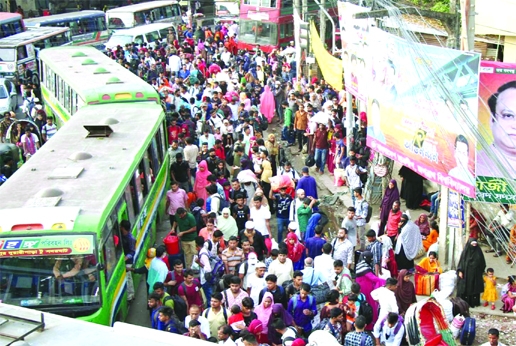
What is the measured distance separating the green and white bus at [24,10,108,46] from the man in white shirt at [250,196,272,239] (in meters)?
24.9

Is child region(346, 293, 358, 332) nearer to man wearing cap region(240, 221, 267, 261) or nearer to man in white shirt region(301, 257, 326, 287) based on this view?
man in white shirt region(301, 257, 326, 287)

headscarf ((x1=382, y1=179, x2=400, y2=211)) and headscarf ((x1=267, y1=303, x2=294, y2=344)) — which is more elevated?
headscarf ((x1=267, y1=303, x2=294, y2=344))

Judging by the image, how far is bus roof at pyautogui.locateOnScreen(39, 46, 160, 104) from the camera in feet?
55.7

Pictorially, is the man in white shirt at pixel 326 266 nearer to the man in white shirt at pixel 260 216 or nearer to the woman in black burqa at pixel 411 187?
the man in white shirt at pixel 260 216

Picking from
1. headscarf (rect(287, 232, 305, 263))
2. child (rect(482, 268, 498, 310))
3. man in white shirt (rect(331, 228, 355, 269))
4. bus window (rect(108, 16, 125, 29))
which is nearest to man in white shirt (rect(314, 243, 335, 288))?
man in white shirt (rect(331, 228, 355, 269))

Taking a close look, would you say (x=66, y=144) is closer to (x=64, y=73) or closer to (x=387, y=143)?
(x=387, y=143)

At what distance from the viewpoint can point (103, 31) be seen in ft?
125

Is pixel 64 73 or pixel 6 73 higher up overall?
pixel 64 73

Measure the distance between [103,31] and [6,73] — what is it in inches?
372

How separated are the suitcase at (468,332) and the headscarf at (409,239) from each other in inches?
78.5

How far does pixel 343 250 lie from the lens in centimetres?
1205

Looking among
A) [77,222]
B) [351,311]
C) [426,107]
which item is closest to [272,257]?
[351,311]

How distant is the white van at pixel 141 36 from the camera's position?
1346 inches

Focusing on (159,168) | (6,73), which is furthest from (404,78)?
(6,73)
